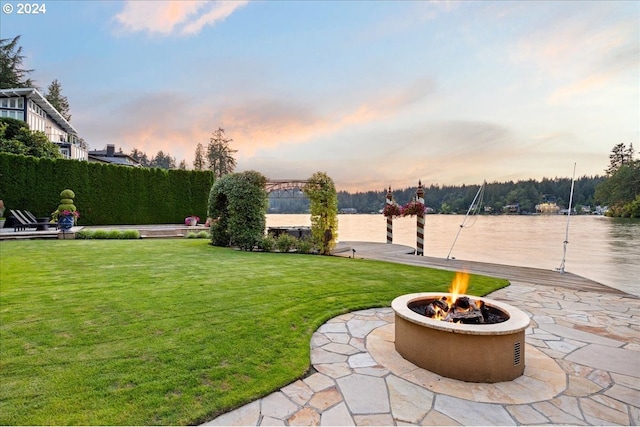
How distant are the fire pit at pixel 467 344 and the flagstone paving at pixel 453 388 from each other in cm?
9

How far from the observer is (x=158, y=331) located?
330 centimetres

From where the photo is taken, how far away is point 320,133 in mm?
13336

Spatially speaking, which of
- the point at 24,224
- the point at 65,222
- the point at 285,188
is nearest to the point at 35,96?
the point at 24,224

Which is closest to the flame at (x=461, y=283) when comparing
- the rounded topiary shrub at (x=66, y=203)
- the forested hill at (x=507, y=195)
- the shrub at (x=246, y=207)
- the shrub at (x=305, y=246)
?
the shrub at (x=305, y=246)

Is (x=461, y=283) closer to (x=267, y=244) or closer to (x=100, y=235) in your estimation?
(x=267, y=244)

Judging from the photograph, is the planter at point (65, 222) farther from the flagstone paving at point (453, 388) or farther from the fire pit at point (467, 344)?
the fire pit at point (467, 344)

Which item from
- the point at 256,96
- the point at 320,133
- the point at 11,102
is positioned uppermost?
the point at 11,102

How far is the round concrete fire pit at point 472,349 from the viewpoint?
2.63 m

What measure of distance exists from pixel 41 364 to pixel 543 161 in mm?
16989

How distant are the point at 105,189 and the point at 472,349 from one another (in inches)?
770

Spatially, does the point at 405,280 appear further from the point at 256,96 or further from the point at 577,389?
the point at 256,96

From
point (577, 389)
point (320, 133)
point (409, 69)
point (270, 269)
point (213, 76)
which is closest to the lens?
point (577, 389)

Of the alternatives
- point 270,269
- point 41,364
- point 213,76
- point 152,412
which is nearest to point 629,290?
point 270,269

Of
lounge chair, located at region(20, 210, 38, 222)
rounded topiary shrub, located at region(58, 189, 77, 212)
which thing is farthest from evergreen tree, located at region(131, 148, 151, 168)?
rounded topiary shrub, located at region(58, 189, 77, 212)
